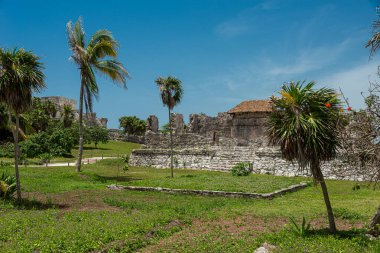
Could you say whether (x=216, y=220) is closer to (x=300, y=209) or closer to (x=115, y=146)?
(x=300, y=209)

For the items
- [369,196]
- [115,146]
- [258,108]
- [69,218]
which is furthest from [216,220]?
[115,146]

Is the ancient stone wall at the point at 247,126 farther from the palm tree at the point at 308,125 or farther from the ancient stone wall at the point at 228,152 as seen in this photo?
the palm tree at the point at 308,125

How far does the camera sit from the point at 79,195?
53.1 feet

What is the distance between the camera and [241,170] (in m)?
26.7

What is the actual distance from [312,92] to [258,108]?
28498 mm

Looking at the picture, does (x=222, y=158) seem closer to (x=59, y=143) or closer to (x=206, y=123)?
(x=206, y=123)

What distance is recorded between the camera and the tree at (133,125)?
64.9 metres

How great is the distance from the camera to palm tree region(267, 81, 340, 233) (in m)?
8.88

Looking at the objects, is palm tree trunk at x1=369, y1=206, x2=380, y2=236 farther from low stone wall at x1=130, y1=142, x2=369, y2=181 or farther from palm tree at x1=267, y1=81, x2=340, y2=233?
low stone wall at x1=130, y1=142, x2=369, y2=181

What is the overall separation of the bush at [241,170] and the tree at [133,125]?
3951cm

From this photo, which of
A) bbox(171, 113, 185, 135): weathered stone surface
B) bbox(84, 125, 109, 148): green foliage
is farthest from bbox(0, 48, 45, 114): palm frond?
bbox(171, 113, 185, 135): weathered stone surface

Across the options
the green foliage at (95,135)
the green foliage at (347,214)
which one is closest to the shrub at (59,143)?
the green foliage at (95,135)

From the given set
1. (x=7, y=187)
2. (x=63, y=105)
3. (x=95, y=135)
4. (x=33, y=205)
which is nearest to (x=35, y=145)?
(x=95, y=135)

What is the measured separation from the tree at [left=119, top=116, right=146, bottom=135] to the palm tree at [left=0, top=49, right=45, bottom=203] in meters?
51.2
